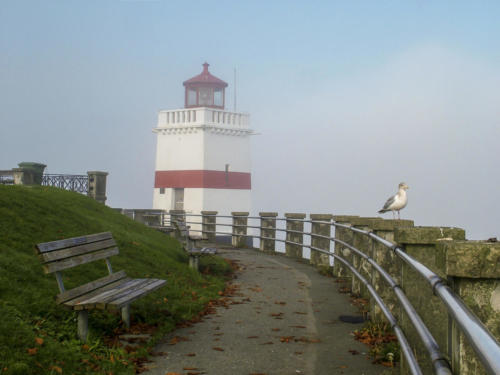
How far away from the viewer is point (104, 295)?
5742 millimetres

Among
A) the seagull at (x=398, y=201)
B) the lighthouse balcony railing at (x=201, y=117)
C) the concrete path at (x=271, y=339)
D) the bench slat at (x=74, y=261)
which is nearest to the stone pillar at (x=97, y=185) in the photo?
the lighthouse balcony railing at (x=201, y=117)

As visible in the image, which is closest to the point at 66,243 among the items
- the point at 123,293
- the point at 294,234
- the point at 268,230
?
the point at 123,293

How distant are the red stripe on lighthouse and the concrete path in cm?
3241

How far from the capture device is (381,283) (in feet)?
22.6

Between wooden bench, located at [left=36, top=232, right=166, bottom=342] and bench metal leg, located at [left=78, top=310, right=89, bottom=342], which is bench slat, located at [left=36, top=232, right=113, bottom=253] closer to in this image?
wooden bench, located at [left=36, top=232, right=166, bottom=342]

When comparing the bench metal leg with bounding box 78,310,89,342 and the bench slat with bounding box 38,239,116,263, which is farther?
the bench metal leg with bounding box 78,310,89,342

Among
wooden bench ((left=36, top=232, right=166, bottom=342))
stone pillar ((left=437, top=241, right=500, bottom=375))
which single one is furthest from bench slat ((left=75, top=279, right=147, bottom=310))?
stone pillar ((left=437, top=241, right=500, bottom=375))

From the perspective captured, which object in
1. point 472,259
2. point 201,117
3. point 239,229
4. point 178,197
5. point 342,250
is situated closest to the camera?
point 472,259

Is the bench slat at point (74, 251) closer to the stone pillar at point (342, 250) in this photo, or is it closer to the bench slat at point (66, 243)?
the bench slat at point (66, 243)

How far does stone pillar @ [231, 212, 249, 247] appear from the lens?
65.7 feet

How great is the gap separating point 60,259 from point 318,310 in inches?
146

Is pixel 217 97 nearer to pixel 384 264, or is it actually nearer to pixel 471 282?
pixel 384 264

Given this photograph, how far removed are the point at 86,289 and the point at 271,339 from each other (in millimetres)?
1944

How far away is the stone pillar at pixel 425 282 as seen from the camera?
3.85m
